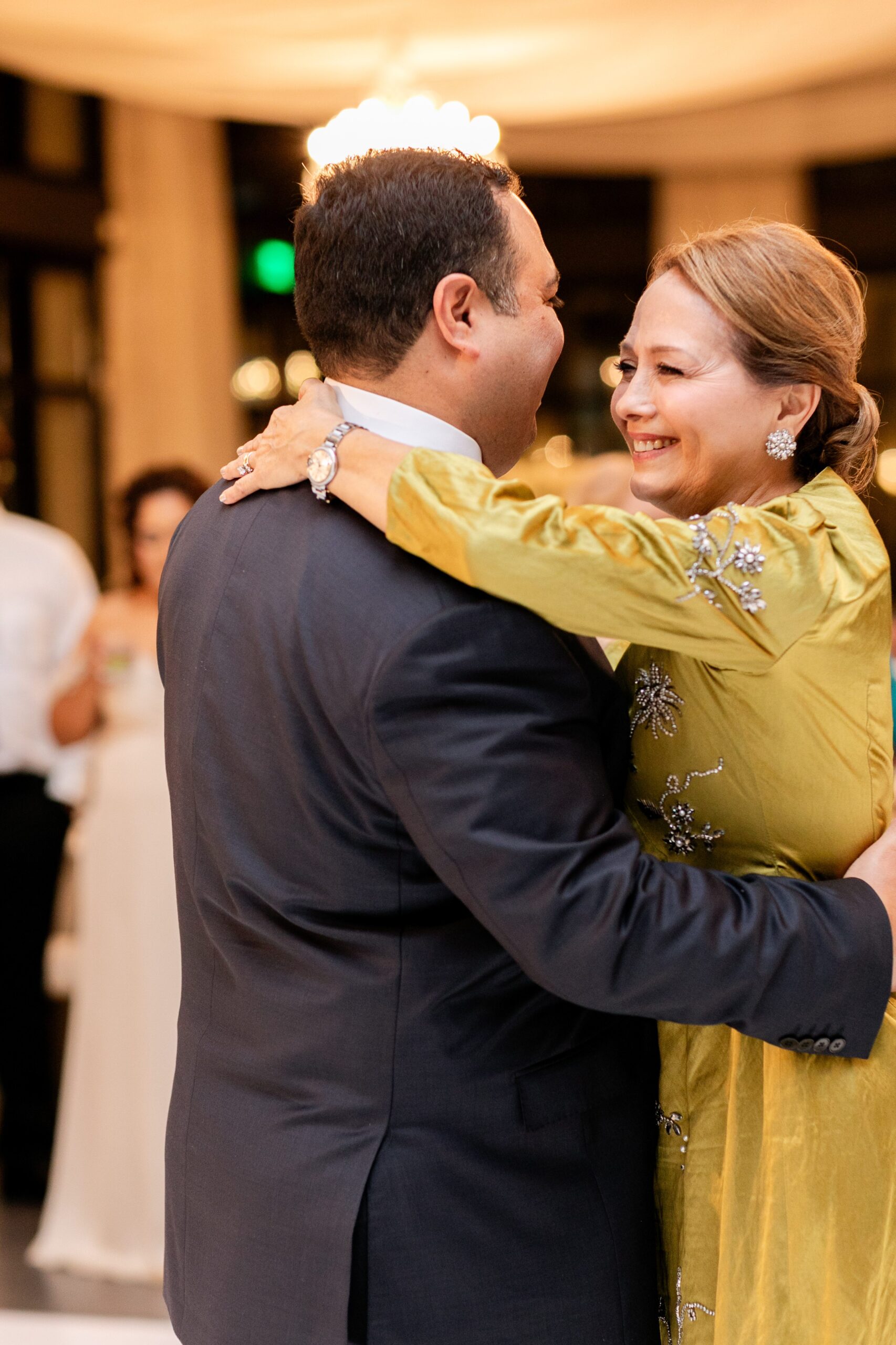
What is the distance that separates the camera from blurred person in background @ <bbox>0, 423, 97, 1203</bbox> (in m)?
3.77

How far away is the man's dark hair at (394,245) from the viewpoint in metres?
1.25

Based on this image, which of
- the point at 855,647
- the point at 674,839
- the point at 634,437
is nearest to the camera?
the point at 855,647

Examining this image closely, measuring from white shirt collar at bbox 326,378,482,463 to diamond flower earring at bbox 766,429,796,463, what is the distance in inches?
14.0

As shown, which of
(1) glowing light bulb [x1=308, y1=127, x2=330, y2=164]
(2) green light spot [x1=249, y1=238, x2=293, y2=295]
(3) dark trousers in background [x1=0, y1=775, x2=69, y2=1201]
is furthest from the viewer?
(2) green light spot [x1=249, y1=238, x2=293, y2=295]

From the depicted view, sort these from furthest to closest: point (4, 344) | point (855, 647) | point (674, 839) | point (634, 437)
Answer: point (4, 344)
point (634, 437)
point (674, 839)
point (855, 647)

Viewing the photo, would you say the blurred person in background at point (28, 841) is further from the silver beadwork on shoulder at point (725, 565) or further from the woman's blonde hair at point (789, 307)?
the silver beadwork on shoulder at point (725, 565)

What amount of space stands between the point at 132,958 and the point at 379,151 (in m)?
2.65

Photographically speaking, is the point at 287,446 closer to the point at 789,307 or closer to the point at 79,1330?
the point at 789,307

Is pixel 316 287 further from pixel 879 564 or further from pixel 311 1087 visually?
pixel 311 1087

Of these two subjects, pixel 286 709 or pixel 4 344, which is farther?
pixel 4 344

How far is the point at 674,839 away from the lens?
1.40 metres

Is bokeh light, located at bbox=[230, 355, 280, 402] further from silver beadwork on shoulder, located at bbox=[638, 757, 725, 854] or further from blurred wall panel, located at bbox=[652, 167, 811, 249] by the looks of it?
silver beadwork on shoulder, located at bbox=[638, 757, 725, 854]

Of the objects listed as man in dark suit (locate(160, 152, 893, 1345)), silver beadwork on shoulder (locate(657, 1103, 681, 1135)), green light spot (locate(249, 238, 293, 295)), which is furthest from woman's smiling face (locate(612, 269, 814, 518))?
green light spot (locate(249, 238, 293, 295))

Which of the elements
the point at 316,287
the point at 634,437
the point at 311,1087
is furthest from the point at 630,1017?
the point at 316,287
